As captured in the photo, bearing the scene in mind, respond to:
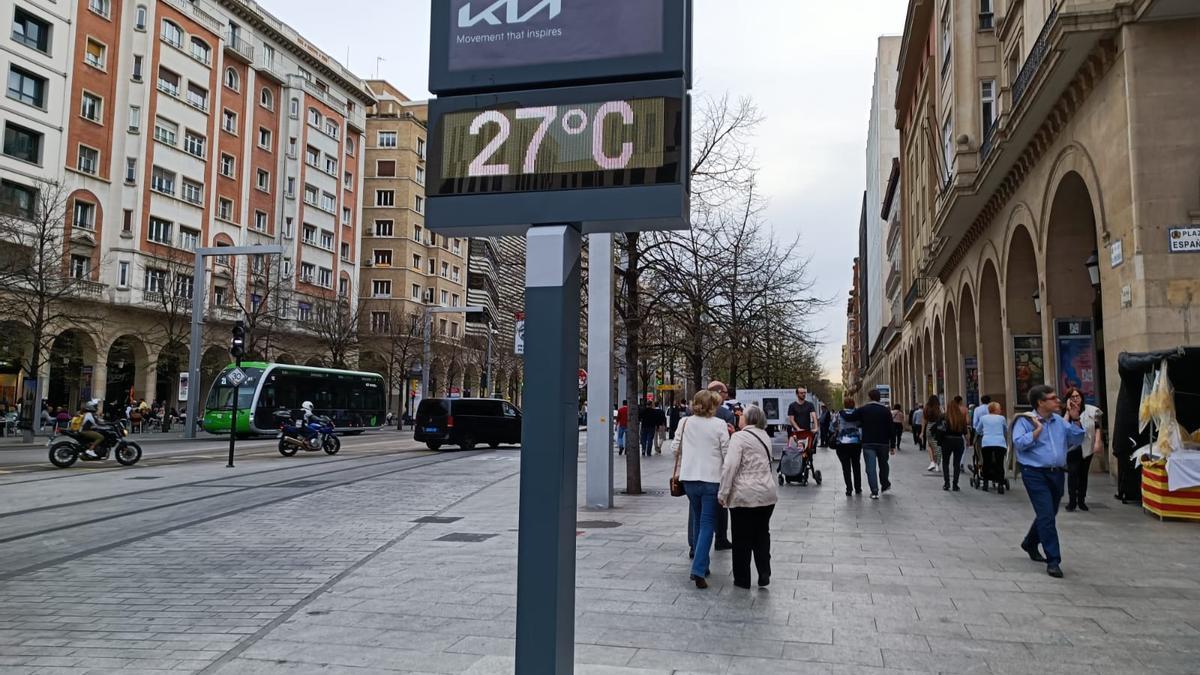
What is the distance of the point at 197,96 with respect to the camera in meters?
48.7

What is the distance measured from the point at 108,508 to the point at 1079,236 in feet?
64.4

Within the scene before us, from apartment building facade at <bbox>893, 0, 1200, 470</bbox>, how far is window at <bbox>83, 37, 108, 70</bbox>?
38262 mm

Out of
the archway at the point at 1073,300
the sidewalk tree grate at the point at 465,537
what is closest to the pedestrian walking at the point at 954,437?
the archway at the point at 1073,300

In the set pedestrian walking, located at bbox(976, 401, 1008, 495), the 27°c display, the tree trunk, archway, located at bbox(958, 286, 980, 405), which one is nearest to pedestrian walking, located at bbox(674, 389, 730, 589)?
the 27°c display

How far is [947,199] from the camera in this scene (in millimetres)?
27000

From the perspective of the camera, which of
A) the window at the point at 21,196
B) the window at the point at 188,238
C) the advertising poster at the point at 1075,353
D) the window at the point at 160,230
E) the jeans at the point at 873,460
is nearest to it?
the jeans at the point at 873,460

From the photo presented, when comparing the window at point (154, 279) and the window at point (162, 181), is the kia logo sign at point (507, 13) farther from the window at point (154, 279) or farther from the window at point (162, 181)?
the window at point (162, 181)

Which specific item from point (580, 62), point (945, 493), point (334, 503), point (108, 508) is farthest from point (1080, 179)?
point (108, 508)

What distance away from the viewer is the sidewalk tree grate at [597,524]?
10938 mm

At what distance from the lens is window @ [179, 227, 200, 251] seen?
155 ft

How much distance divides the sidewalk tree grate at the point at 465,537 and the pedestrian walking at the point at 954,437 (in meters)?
9.68

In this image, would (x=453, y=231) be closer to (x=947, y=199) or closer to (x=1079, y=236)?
(x=1079, y=236)

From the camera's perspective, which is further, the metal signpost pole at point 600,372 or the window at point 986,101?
the window at point 986,101

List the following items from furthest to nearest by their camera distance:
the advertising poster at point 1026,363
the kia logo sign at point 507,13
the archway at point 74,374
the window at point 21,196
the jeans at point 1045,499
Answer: the archway at point 74,374 → the window at point 21,196 → the advertising poster at point 1026,363 → the jeans at point 1045,499 → the kia logo sign at point 507,13
